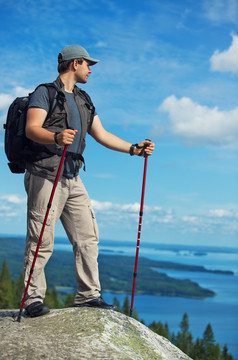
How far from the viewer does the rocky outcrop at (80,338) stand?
475 centimetres

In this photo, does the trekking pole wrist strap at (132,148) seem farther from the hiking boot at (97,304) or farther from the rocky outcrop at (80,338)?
the rocky outcrop at (80,338)

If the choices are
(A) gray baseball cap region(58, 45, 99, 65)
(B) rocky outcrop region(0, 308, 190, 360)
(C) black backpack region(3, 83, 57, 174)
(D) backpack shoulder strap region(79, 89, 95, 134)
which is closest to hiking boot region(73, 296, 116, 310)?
(B) rocky outcrop region(0, 308, 190, 360)

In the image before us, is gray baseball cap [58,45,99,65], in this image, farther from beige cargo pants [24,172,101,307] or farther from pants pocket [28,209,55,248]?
pants pocket [28,209,55,248]

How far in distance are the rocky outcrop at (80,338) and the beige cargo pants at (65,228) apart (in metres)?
0.38

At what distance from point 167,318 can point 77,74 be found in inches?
7952

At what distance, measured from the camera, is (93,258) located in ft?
20.2

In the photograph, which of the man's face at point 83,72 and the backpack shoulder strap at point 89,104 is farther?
the backpack shoulder strap at point 89,104

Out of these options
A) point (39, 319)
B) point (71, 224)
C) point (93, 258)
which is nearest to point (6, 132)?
point (71, 224)

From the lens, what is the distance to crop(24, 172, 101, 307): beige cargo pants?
5.75 metres

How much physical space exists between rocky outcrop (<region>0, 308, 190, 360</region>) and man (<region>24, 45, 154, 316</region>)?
0.98ft

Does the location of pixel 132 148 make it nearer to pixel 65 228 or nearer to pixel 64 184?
pixel 64 184

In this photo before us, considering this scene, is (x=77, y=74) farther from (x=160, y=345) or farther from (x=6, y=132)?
(x=160, y=345)

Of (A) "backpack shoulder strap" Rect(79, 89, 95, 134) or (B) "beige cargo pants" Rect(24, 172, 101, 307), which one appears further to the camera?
(A) "backpack shoulder strap" Rect(79, 89, 95, 134)

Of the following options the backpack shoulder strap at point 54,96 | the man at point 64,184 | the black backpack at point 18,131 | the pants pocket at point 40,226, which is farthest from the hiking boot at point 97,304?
the backpack shoulder strap at point 54,96
